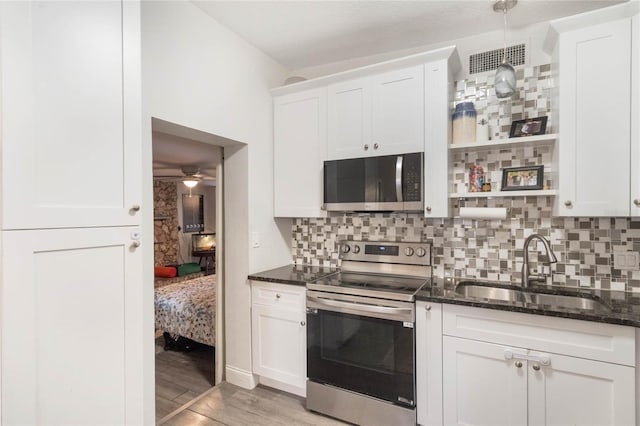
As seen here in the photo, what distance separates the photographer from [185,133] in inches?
81.4

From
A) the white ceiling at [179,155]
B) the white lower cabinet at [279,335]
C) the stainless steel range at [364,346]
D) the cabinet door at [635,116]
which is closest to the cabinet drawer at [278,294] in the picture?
the white lower cabinet at [279,335]

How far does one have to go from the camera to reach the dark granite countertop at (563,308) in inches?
58.0

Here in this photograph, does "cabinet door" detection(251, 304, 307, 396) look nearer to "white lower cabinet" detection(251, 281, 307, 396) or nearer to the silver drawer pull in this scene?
"white lower cabinet" detection(251, 281, 307, 396)

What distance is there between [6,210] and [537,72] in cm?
275

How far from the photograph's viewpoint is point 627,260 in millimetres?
1896

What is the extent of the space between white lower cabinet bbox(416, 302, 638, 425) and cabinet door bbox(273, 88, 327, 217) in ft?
3.81

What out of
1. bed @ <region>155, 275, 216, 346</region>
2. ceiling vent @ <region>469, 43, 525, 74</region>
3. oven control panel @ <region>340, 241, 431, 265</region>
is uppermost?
ceiling vent @ <region>469, 43, 525, 74</region>

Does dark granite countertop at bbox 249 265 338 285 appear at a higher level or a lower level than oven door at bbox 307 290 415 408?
higher

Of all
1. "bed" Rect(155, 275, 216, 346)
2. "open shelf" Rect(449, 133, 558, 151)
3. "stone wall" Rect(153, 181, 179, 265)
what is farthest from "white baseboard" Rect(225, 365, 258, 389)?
"stone wall" Rect(153, 181, 179, 265)

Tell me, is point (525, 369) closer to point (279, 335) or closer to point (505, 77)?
point (279, 335)

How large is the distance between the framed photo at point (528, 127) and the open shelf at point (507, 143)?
7cm

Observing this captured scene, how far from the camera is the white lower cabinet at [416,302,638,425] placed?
1481mm

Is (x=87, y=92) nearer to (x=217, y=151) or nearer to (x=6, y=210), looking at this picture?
(x=6, y=210)

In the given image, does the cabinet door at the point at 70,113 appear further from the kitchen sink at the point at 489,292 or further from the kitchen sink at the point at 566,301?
the kitchen sink at the point at 566,301
